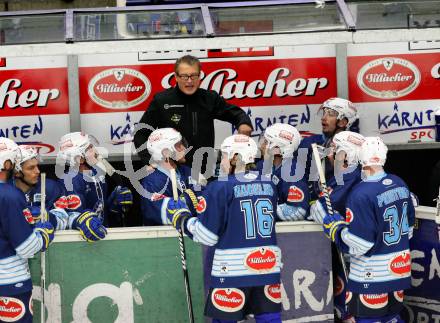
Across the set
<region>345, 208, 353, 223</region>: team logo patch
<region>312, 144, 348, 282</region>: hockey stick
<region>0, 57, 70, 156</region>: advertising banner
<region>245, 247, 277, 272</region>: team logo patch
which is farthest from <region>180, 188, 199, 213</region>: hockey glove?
<region>0, 57, 70, 156</region>: advertising banner

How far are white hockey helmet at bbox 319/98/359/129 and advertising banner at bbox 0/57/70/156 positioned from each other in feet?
7.58

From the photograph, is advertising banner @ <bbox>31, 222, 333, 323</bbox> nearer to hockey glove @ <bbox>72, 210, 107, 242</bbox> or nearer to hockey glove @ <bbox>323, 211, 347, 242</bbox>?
hockey glove @ <bbox>72, 210, 107, 242</bbox>

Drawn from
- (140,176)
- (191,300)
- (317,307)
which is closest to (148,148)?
(140,176)

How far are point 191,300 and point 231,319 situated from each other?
2.06 ft

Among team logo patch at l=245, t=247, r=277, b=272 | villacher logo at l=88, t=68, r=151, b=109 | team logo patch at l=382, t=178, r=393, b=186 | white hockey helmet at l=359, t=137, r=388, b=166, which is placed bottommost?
team logo patch at l=245, t=247, r=277, b=272

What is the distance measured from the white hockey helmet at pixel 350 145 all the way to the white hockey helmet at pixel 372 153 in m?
0.21

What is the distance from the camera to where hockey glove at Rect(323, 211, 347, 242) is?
6.40 m

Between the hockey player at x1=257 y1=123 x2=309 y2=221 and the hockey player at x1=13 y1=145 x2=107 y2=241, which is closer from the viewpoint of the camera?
the hockey player at x1=13 y1=145 x2=107 y2=241

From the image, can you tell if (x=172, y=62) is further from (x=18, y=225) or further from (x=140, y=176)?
(x=18, y=225)

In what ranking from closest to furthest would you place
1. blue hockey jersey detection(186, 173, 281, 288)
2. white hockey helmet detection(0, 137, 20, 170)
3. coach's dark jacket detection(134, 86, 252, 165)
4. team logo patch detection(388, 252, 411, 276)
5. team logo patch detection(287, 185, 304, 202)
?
blue hockey jersey detection(186, 173, 281, 288) < white hockey helmet detection(0, 137, 20, 170) < team logo patch detection(388, 252, 411, 276) < team logo patch detection(287, 185, 304, 202) < coach's dark jacket detection(134, 86, 252, 165)

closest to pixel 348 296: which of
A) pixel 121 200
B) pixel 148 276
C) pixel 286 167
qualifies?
pixel 286 167

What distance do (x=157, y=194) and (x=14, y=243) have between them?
1.27m

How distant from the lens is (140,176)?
301 inches

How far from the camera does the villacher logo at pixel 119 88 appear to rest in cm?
812
